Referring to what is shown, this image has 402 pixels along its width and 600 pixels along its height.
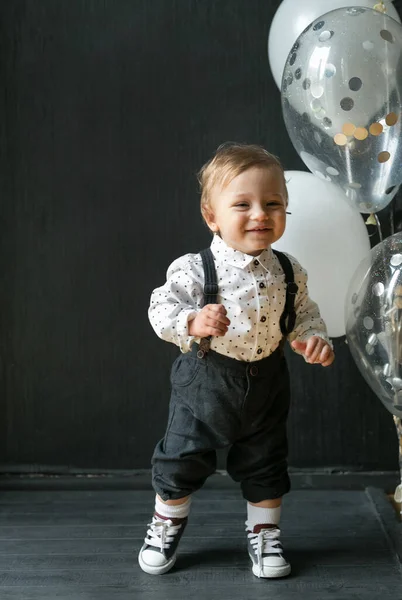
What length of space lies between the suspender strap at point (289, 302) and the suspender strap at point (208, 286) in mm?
142

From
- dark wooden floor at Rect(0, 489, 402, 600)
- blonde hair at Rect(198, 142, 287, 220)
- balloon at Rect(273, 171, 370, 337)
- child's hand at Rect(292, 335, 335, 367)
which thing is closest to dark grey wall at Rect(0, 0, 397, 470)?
dark wooden floor at Rect(0, 489, 402, 600)

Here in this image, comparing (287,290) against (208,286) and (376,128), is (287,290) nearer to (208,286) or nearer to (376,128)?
(208,286)

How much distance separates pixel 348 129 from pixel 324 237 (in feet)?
0.78

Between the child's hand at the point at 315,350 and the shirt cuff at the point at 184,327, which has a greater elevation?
the shirt cuff at the point at 184,327

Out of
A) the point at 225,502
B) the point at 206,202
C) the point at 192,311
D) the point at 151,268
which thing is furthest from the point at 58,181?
the point at 225,502

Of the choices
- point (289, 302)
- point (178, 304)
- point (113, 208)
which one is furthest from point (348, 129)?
point (113, 208)

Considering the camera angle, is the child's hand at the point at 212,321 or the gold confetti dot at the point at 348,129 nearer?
the child's hand at the point at 212,321

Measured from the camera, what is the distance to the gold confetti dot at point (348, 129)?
1.44 metres

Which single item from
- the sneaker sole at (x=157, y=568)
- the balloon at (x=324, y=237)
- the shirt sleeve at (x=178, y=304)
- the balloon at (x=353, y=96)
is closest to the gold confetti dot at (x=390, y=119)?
the balloon at (x=353, y=96)

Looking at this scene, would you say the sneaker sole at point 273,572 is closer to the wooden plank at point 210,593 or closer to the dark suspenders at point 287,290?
the wooden plank at point 210,593

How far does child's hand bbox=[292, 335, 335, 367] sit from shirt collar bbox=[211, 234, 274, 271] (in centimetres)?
17

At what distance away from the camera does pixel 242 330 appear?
1.46 metres

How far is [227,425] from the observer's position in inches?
58.9

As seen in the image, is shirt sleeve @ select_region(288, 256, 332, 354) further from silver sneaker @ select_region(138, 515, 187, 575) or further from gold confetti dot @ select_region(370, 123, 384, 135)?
silver sneaker @ select_region(138, 515, 187, 575)
